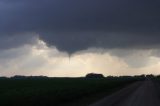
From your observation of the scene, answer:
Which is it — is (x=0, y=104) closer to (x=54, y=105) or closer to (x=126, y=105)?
(x=54, y=105)

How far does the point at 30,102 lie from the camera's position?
43188 mm

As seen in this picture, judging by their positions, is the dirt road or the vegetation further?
the vegetation

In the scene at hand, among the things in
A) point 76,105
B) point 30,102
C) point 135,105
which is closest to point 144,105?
point 135,105

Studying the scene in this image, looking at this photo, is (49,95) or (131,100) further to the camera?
(49,95)

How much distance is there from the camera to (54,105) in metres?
42.7

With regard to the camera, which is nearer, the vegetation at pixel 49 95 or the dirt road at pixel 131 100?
the dirt road at pixel 131 100

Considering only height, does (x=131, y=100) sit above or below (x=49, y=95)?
below

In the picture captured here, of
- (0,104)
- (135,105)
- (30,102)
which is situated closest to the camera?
(135,105)

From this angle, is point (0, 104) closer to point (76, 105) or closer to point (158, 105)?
point (76, 105)

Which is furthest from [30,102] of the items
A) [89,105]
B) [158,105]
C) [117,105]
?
[158,105]

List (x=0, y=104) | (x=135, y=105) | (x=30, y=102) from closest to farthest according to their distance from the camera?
(x=135, y=105)
(x=0, y=104)
(x=30, y=102)

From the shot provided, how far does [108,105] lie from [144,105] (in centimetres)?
307

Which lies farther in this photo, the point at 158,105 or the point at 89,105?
the point at 89,105

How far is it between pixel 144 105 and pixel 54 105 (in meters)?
8.68
